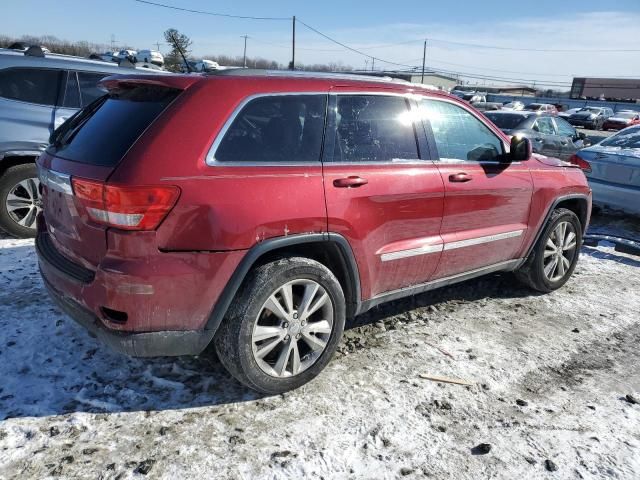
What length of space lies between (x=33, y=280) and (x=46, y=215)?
146 cm

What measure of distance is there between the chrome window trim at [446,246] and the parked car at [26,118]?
391 centimetres

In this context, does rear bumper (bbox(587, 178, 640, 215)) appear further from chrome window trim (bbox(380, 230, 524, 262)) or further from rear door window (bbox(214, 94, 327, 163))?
rear door window (bbox(214, 94, 327, 163))

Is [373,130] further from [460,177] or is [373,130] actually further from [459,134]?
→ [459,134]

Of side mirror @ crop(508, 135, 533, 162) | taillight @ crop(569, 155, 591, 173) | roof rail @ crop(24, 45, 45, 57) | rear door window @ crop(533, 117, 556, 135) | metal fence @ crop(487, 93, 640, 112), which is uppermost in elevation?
roof rail @ crop(24, 45, 45, 57)

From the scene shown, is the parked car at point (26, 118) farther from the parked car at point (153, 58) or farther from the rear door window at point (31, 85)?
the parked car at point (153, 58)

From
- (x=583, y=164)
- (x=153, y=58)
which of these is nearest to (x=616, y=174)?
(x=583, y=164)

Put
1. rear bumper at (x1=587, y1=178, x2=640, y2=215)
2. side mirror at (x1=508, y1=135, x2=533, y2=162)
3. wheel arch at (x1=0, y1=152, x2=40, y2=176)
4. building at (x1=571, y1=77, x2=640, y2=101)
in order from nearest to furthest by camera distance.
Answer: side mirror at (x1=508, y1=135, x2=533, y2=162), wheel arch at (x1=0, y1=152, x2=40, y2=176), rear bumper at (x1=587, y1=178, x2=640, y2=215), building at (x1=571, y1=77, x2=640, y2=101)

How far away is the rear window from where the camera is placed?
258 cm

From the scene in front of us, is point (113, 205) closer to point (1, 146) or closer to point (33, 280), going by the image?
point (33, 280)

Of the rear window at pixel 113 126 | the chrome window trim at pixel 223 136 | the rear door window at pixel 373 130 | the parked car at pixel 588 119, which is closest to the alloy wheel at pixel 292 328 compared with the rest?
the chrome window trim at pixel 223 136

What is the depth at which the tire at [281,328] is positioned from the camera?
106 inches

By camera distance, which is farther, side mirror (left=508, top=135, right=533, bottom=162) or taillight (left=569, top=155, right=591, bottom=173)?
taillight (left=569, top=155, right=591, bottom=173)

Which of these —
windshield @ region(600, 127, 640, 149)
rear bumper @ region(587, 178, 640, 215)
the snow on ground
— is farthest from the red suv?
windshield @ region(600, 127, 640, 149)

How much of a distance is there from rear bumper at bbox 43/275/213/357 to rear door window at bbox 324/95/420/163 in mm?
1305
